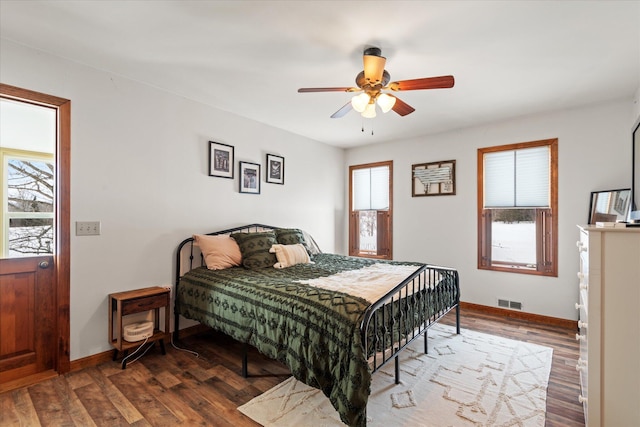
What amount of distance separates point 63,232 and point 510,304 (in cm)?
490

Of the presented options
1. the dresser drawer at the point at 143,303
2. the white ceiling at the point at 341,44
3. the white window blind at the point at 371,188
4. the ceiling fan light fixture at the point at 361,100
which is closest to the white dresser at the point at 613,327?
the white ceiling at the point at 341,44

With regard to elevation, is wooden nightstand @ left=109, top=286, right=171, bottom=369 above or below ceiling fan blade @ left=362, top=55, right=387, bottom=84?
below

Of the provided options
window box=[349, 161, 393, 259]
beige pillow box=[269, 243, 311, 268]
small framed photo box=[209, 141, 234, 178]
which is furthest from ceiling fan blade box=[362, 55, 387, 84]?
window box=[349, 161, 393, 259]

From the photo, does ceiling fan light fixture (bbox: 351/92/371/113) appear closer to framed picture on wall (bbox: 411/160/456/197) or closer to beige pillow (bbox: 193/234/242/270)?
beige pillow (bbox: 193/234/242/270)

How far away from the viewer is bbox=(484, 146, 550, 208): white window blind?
374 centimetres

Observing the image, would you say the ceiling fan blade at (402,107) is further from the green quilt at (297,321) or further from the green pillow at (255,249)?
the green pillow at (255,249)

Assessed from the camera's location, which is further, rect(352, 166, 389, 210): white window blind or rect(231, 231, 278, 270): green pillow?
rect(352, 166, 389, 210): white window blind

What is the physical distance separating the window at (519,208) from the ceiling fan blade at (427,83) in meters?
2.39

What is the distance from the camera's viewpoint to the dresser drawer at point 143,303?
2.58 metres

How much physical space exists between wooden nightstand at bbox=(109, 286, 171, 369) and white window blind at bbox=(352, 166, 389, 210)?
3.54 meters

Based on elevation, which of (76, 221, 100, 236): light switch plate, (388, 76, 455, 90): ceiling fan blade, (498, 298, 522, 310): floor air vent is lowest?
(498, 298, 522, 310): floor air vent

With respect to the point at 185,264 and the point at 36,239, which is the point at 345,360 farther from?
the point at 36,239

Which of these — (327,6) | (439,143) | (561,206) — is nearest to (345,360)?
(327,6)

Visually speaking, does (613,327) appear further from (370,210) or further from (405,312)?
(370,210)
